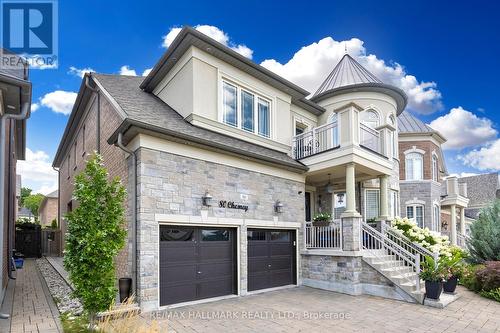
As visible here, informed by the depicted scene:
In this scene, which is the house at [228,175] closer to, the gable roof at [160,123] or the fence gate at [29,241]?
the gable roof at [160,123]

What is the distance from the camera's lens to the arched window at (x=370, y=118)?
1464 centimetres

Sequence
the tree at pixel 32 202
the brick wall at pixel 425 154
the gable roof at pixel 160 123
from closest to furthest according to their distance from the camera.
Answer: the gable roof at pixel 160 123 < the brick wall at pixel 425 154 < the tree at pixel 32 202

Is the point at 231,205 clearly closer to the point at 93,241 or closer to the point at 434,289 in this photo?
the point at 93,241

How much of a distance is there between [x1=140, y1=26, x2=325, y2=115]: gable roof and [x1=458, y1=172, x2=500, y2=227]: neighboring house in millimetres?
29639

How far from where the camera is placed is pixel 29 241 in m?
20.1

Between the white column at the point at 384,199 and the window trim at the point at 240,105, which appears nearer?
the window trim at the point at 240,105

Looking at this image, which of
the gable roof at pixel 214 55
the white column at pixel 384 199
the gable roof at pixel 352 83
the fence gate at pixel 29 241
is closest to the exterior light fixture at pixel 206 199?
the gable roof at pixel 214 55

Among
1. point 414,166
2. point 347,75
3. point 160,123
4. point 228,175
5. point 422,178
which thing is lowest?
point 228,175

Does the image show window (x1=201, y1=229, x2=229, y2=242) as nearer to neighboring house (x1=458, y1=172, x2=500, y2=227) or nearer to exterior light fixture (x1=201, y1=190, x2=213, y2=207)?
exterior light fixture (x1=201, y1=190, x2=213, y2=207)

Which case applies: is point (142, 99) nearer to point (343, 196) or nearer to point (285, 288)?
point (285, 288)

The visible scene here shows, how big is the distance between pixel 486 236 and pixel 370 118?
6.56m

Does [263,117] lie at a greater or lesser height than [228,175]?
greater

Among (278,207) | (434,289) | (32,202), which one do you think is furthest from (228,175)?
(32,202)

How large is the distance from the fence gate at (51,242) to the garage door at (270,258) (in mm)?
16256
